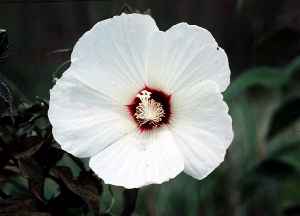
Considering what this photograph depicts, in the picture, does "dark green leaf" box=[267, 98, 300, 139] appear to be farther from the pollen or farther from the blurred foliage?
the pollen

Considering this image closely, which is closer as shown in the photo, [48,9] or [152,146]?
[152,146]

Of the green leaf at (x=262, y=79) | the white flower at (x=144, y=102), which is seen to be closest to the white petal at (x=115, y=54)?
the white flower at (x=144, y=102)

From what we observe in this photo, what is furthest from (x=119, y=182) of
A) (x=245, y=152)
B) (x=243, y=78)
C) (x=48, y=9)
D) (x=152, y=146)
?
(x=245, y=152)

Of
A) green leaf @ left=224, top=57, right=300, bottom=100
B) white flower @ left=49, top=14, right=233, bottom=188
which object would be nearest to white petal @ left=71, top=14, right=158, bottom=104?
white flower @ left=49, top=14, right=233, bottom=188

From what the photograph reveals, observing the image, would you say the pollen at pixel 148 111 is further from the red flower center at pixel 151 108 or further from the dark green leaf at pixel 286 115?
the dark green leaf at pixel 286 115

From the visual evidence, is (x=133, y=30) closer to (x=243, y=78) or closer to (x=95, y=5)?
(x=95, y=5)

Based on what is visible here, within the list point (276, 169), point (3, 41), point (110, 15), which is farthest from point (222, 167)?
point (3, 41)

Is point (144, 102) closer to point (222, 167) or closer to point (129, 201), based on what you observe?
point (129, 201)
